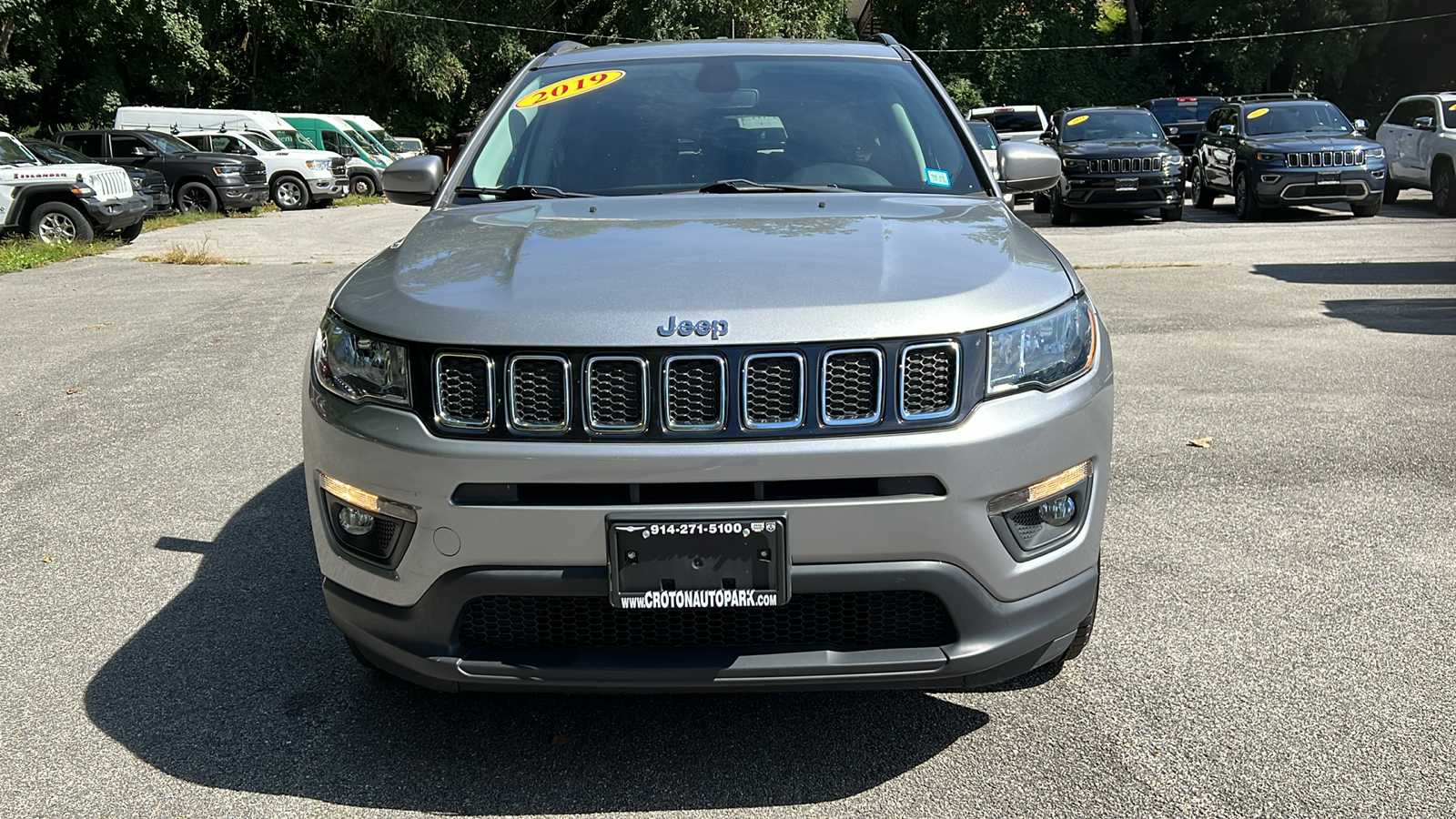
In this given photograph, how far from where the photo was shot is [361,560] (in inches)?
110

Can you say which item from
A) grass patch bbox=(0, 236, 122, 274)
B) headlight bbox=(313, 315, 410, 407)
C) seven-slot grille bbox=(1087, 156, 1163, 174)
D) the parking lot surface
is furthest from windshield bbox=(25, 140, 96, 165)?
headlight bbox=(313, 315, 410, 407)

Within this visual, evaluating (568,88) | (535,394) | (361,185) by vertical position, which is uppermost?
(568,88)

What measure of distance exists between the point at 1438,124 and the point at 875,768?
19.8 m

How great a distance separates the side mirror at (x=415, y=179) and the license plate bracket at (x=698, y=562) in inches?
81.8

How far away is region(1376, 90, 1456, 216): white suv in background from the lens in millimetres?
18766

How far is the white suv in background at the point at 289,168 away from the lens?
91.3 ft

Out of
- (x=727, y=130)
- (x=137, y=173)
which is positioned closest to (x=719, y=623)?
(x=727, y=130)

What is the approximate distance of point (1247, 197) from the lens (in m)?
18.3

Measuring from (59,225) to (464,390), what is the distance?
17.3m

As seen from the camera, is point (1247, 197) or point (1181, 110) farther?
point (1181, 110)

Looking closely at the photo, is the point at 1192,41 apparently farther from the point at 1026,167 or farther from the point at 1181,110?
the point at 1026,167

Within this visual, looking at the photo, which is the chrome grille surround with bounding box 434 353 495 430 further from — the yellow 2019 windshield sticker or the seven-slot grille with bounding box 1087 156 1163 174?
the seven-slot grille with bounding box 1087 156 1163 174

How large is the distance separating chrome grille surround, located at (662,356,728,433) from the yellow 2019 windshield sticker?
2.04 meters

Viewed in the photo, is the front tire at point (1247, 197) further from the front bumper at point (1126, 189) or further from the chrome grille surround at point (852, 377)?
the chrome grille surround at point (852, 377)
